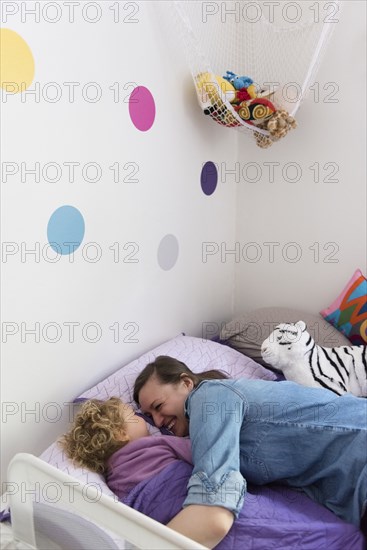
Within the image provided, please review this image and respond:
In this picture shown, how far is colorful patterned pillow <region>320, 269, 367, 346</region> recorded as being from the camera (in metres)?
1.90

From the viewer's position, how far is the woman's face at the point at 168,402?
4.49 feet

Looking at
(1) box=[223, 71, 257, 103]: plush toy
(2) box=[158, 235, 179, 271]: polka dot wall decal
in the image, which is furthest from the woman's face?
(1) box=[223, 71, 257, 103]: plush toy

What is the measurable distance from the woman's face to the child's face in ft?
0.15

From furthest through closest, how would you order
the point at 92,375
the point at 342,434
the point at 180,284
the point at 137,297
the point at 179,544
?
1. the point at 180,284
2. the point at 137,297
3. the point at 92,375
4. the point at 342,434
5. the point at 179,544

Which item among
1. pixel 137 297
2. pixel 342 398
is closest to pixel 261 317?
pixel 137 297

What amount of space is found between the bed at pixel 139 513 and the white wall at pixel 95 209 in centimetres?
30

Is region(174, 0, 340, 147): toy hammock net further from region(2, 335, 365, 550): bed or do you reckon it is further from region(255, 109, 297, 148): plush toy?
region(2, 335, 365, 550): bed

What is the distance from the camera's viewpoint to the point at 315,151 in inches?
81.4

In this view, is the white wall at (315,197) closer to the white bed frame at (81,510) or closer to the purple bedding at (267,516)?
the purple bedding at (267,516)

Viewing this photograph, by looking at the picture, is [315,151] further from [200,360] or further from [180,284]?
[200,360]

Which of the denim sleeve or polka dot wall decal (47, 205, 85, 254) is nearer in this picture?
the denim sleeve

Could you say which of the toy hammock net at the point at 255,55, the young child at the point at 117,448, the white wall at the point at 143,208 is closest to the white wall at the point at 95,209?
the white wall at the point at 143,208

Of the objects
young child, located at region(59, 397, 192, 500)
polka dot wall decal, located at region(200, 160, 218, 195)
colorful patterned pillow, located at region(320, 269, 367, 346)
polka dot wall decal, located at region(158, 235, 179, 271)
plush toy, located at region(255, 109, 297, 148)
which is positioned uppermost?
plush toy, located at region(255, 109, 297, 148)

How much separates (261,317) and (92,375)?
29.5 inches
